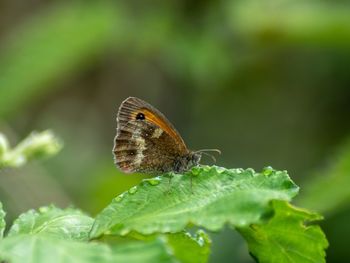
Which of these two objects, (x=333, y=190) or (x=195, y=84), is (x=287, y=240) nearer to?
(x=333, y=190)

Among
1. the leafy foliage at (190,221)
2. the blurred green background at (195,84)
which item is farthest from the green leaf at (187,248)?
the blurred green background at (195,84)

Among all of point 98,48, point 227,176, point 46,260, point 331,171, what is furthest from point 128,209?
point 98,48

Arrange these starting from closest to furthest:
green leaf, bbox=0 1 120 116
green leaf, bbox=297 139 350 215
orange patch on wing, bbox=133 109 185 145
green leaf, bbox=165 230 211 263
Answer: green leaf, bbox=165 230 211 263 < orange patch on wing, bbox=133 109 185 145 < green leaf, bbox=297 139 350 215 < green leaf, bbox=0 1 120 116

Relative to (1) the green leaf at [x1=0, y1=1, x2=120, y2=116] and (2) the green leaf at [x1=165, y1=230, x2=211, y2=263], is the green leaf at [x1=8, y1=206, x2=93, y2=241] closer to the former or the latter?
(2) the green leaf at [x1=165, y1=230, x2=211, y2=263]

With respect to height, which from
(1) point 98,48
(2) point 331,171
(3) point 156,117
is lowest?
(2) point 331,171

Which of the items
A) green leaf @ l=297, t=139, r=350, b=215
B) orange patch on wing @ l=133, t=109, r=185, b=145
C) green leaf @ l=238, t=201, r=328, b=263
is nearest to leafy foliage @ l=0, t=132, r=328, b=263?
green leaf @ l=238, t=201, r=328, b=263

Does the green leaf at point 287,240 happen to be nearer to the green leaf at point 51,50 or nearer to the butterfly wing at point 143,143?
the butterfly wing at point 143,143

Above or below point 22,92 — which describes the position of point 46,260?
below

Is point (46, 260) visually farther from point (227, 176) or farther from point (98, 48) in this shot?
point (98, 48)
